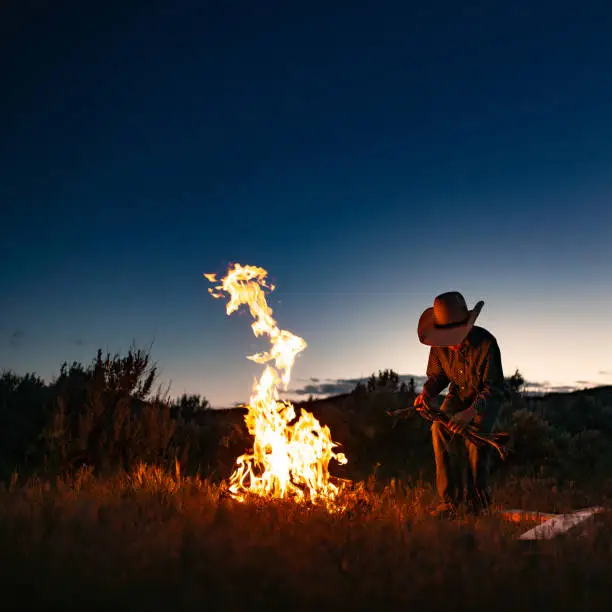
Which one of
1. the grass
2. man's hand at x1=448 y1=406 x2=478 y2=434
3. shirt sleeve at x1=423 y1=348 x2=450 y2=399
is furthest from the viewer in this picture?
shirt sleeve at x1=423 y1=348 x2=450 y2=399

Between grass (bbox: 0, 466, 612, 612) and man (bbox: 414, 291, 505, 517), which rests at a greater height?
man (bbox: 414, 291, 505, 517)

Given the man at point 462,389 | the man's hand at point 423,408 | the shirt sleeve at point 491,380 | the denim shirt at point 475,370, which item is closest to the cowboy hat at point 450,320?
the man at point 462,389

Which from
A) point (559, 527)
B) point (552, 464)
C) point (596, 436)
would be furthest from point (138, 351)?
point (559, 527)

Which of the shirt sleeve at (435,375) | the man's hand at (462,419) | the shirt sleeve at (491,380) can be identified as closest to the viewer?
the man's hand at (462,419)

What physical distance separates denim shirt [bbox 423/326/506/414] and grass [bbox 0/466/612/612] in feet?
4.31

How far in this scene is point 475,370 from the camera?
7320mm

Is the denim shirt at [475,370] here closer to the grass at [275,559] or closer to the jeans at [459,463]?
Result: the jeans at [459,463]

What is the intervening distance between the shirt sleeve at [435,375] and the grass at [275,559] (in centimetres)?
160

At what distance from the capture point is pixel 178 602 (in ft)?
12.0

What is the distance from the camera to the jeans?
724 cm

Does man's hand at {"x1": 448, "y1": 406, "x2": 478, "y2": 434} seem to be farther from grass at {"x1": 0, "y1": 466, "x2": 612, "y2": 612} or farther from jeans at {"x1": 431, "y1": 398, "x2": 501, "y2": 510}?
grass at {"x1": 0, "y1": 466, "x2": 612, "y2": 612}

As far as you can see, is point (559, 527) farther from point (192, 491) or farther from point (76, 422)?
point (76, 422)

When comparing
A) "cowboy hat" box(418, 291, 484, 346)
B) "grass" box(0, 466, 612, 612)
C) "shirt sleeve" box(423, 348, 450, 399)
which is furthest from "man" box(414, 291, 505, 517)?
"grass" box(0, 466, 612, 612)

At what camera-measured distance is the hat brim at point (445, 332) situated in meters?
7.23
